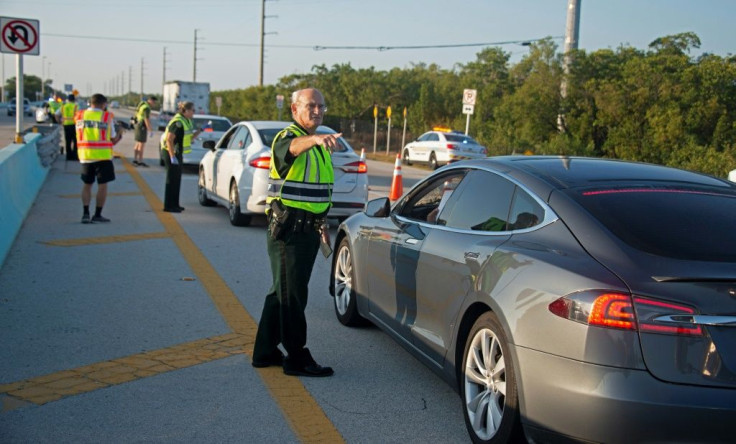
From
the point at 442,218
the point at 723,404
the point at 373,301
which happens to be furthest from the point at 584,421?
the point at 373,301

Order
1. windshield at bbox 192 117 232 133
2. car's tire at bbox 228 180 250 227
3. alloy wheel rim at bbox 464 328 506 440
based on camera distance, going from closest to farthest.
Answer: alloy wheel rim at bbox 464 328 506 440
car's tire at bbox 228 180 250 227
windshield at bbox 192 117 232 133

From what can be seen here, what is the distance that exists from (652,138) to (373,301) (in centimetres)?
2573

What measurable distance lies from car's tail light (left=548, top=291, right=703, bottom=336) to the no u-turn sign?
14761mm

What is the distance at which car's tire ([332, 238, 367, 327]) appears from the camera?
633 cm

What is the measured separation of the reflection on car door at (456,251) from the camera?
4.30 metres

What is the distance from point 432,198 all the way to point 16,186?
8658 millimetres

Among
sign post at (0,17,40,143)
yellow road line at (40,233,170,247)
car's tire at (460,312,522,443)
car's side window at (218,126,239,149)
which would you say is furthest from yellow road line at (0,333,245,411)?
sign post at (0,17,40,143)

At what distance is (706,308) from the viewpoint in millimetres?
3258

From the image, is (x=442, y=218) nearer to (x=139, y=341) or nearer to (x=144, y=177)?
(x=139, y=341)

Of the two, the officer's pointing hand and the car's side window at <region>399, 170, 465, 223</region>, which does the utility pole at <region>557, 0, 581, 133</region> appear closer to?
the car's side window at <region>399, 170, 465, 223</region>

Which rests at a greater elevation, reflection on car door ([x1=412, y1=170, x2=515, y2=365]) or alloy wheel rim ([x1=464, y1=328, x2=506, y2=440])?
reflection on car door ([x1=412, y1=170, x2=515, y2=365])

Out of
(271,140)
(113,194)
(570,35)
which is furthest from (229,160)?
(570,35)

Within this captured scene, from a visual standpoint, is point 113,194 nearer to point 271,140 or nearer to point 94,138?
point 94,138

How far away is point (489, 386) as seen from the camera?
404 centimetres
